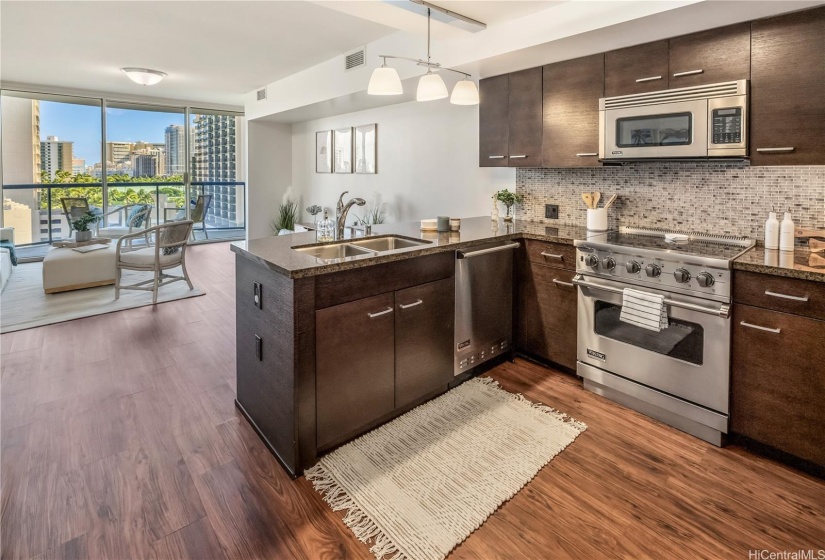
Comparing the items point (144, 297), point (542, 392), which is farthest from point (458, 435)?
point (144, 297)

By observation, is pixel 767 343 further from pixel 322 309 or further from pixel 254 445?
pixel 254 445

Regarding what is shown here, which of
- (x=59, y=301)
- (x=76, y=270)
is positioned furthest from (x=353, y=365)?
(x=76, y=270)

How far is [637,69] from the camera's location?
2.72 m

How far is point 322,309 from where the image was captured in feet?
6.75

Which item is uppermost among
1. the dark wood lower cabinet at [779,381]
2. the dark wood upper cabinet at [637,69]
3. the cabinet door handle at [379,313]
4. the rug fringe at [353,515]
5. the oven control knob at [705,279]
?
the dark wood upper cabinet at [637,69]

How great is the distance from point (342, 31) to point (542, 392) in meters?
3.37

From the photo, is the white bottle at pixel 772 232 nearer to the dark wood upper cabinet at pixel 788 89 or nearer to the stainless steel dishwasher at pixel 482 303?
the dark wood upper cabinet at pixel 788 89

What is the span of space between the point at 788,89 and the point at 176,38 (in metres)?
4.71

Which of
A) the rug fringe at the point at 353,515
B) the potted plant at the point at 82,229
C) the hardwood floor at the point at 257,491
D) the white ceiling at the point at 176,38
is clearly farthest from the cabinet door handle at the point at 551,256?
the potted plant at the point at 82,229

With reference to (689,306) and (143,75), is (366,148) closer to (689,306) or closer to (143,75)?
(143,75)

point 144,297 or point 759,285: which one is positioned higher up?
point 759,285

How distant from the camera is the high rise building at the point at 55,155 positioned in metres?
6.95

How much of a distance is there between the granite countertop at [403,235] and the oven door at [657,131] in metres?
0.58

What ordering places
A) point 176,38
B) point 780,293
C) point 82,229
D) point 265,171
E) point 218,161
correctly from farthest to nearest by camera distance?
1. point 218,161
2. point 265,171
3. point 82,229
4. point 176,38
5. point 780,293
